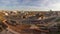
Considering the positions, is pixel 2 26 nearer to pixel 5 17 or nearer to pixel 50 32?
pixel 5 17

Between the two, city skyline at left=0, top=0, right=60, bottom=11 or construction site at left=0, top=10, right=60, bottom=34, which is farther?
city skyline at left=0, top=0, right=60, bottom=11

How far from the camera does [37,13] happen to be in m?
2.54

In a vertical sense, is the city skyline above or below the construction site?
above

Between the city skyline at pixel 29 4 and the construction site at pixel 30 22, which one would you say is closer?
the construction site at pixel 30 22

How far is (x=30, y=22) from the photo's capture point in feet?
7.96

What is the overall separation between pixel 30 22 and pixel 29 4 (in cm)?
41

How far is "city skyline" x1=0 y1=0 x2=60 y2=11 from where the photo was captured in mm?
2525

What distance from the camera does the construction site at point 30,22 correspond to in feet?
7.51

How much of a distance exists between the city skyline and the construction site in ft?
0.33

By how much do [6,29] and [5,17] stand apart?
0.30m

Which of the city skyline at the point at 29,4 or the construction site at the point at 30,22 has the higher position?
the city skyline at the point at 29,4

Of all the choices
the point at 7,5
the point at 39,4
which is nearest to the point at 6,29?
the point at 7,5

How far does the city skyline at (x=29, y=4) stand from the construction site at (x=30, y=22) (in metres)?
0.10

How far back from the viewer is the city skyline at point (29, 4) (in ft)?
8.29
